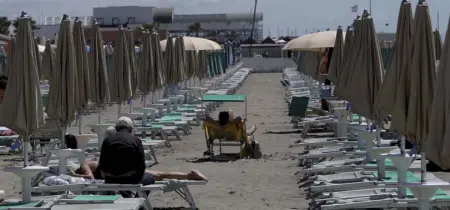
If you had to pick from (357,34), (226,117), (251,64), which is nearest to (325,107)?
(226,117)

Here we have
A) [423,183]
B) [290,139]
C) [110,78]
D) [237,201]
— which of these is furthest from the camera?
[290,139]

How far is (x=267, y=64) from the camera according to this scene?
56.5 meters

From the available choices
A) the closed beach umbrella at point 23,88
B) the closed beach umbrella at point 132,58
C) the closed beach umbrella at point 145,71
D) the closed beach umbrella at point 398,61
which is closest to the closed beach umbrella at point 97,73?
the closed beach umbrella at point 132,58

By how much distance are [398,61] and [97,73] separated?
5664 millimetres

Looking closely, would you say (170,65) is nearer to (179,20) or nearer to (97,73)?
(97,73)

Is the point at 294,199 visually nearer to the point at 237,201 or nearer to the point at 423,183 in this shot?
the point at 237,201

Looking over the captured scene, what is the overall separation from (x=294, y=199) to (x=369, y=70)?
68.4 inches

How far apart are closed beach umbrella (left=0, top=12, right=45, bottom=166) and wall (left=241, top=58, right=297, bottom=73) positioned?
47416 mm

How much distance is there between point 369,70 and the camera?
10258 mm

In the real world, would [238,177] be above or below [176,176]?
below

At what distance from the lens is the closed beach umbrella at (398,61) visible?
784 centimetres

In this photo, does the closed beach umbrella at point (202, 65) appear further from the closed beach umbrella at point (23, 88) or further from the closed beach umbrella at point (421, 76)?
the closed beach umbrella at point (421, 76)

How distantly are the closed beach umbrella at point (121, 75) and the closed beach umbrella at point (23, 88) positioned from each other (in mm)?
5760

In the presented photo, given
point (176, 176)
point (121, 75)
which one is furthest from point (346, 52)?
point (176, 176)
